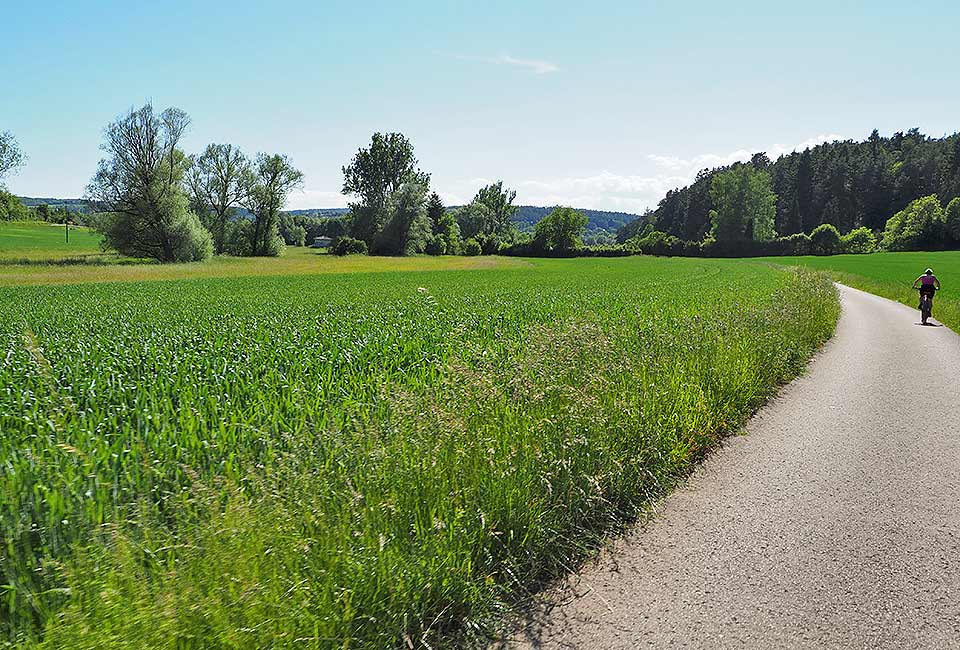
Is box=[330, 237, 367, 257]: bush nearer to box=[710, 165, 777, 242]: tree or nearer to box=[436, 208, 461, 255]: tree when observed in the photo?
box=[436, 208, 461, 255]: tree

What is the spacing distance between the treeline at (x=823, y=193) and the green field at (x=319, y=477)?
109532 mm

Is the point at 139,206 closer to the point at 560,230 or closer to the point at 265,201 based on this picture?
the point at 265,201

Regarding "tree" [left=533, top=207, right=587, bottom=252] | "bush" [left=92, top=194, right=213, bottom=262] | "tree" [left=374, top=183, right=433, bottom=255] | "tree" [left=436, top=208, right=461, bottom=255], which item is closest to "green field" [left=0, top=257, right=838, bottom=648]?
"bush" [left=92, top=194, right=213, bottom=262]

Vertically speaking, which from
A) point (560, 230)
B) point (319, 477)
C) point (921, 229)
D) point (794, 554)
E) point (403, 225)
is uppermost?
point (921, 229)

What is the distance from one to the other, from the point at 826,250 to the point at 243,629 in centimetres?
11519

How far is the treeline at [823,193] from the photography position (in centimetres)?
10888

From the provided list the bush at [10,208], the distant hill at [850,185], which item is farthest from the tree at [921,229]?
the bush at [10,208]

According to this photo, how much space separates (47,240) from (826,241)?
121 meters

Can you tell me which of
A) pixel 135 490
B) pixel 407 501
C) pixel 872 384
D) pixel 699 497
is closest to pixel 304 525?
pixel 407 501

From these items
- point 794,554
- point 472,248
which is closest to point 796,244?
point 472,248

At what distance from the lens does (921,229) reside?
9412 centimetres

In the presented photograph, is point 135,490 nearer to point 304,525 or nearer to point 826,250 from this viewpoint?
point 304,525

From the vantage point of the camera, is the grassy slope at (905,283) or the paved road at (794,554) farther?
the grassy slope at (905,283)

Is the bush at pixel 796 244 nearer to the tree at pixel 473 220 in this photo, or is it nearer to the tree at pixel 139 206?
the tree at pixel 473 220
